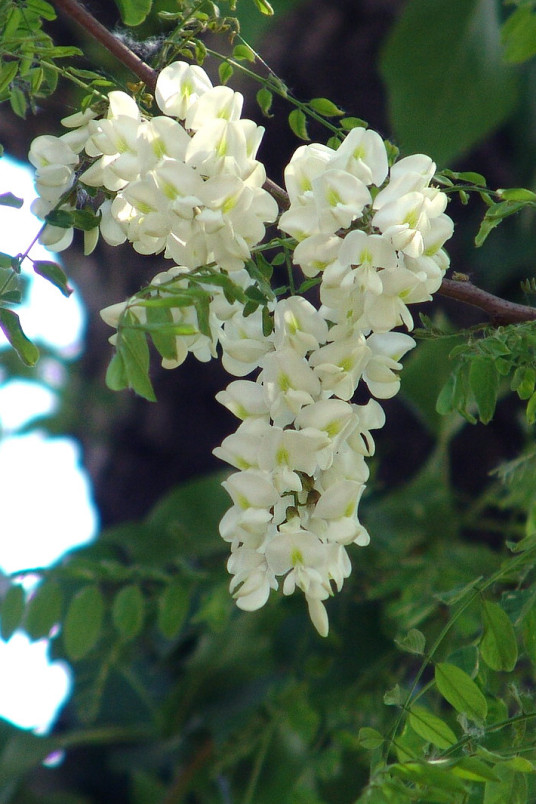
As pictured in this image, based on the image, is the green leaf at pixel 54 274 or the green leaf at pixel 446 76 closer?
the green leaf at pixel 54 274

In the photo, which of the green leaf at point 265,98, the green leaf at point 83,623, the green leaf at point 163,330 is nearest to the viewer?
the green leaf at point 163,330

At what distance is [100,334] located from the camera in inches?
52.1

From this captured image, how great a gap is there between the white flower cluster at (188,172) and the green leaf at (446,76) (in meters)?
0.50

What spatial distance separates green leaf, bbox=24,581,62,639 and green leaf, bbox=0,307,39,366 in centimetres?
30

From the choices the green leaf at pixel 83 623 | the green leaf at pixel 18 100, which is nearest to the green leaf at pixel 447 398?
the green leaf at pixel 18 100

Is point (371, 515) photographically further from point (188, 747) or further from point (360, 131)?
point (360, 131)

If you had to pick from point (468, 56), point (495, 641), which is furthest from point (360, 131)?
point (468, 56)

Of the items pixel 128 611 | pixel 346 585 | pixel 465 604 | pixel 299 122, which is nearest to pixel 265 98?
pixel 299 122

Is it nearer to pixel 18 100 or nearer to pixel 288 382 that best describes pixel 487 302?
pixel 288 382

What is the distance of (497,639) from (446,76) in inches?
24.2

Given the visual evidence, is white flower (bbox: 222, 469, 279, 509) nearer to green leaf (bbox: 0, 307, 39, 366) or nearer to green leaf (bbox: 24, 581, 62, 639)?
green leaf (bbox: 0, 307, 39, 366)

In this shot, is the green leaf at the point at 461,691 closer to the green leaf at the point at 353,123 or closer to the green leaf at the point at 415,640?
the green leaf at the point at 415,640

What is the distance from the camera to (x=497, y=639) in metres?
0.36

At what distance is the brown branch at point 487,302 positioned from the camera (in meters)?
0.34
